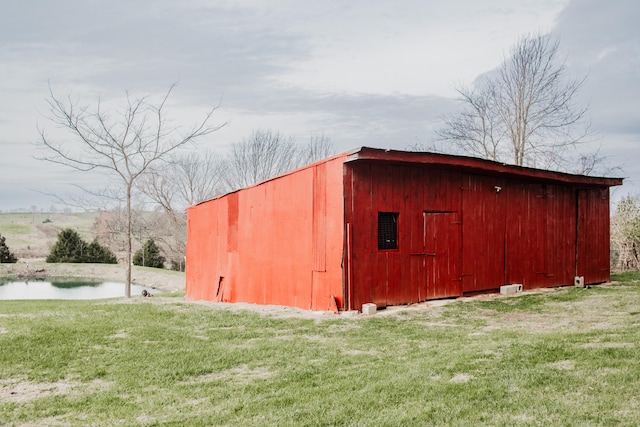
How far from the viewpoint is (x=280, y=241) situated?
1126cm

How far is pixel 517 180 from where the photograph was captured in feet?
40.8

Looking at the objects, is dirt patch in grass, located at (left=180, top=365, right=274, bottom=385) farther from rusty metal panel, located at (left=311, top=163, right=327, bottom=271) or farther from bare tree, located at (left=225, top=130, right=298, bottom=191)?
bare tree, located at (left=225, top=130, right=298, bottom=191)

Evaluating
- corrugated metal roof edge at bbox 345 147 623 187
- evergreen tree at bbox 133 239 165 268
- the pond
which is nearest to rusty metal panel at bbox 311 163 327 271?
corrugated metal roof edge at bbox 345 147 623 187

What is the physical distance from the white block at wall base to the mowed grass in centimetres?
268

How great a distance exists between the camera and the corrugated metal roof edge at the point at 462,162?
909cm

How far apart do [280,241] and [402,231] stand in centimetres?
276

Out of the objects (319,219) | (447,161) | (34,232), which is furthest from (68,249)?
(447,161)

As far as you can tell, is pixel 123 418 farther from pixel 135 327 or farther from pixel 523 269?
pixel 523 269

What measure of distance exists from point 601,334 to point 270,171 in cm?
3064

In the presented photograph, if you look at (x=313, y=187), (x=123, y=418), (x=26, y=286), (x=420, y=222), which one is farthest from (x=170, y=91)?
(x=26, y=286)

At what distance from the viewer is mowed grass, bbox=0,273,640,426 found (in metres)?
4.07

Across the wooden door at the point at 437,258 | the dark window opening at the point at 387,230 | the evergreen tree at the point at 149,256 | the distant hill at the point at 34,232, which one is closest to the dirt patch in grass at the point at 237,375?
the dark window opening at the point at 387,230

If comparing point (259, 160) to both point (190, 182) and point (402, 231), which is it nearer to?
point (190, 182)

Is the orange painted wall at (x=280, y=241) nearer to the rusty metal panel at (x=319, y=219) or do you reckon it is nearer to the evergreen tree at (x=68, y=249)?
the rusty metal panel at (x=319, y=219)
